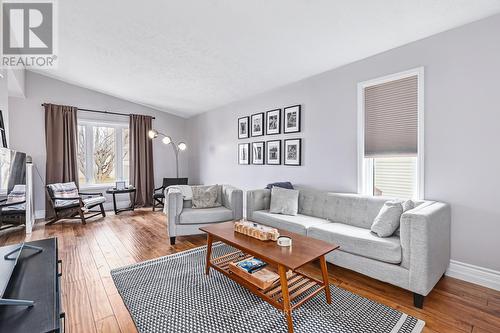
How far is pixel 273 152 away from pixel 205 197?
4.62 feet

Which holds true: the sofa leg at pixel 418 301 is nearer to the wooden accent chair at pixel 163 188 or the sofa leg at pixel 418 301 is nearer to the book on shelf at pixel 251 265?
the book on shelf at pixel 251 265

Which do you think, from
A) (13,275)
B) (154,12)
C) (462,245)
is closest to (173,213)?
(13,275)

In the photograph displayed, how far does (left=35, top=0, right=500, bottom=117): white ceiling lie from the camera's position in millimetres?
2273

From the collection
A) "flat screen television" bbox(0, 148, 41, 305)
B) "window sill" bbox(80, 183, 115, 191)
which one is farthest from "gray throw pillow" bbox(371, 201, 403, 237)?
"window sill" bbox(80, 183, 115, 191)

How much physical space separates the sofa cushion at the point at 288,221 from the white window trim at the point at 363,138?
74 centimetres

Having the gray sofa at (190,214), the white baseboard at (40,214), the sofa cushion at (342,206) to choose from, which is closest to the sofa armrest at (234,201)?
the gray sofa at (190,214)

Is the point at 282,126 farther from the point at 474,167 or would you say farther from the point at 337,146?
the point at 474,167

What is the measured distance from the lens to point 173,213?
3391mm

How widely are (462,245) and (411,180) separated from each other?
0.77m

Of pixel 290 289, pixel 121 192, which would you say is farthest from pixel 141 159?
pixel 290 289

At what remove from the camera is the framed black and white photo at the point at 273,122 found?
4184mm

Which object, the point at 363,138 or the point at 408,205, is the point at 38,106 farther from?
the point at 408,205

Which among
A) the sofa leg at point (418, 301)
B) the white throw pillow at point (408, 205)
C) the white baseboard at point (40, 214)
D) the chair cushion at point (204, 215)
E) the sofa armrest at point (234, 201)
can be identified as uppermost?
the white throw pillow at point (408, 205)

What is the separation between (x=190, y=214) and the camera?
3432 millimetres
